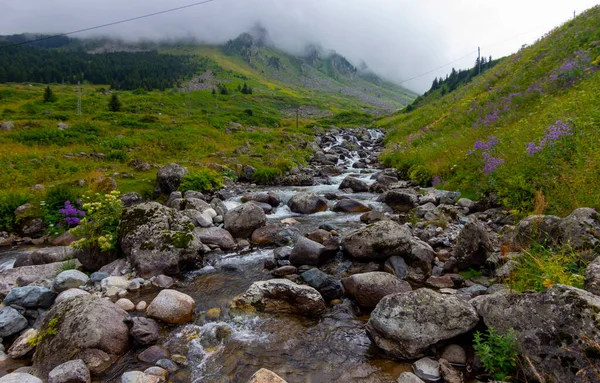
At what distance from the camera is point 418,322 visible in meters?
4.90

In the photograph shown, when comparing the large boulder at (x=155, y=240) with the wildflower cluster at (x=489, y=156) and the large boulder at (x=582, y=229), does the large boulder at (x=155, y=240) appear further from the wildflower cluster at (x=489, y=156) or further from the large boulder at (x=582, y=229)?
the wildflower cluster at (x=489, y=156)

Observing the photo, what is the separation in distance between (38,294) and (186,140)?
24.6 meters

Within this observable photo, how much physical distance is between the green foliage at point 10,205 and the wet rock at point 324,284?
11961mm

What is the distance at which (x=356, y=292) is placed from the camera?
6.66 metres

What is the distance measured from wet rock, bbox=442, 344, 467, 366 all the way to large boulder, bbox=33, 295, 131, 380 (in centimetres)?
528

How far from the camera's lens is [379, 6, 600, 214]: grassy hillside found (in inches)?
324

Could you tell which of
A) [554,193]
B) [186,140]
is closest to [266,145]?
[186,140]

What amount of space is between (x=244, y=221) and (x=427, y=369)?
796 cm

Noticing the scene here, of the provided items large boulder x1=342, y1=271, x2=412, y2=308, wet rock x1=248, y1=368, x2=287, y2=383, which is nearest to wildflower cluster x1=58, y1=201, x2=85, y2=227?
wet rock x1=248, y1=368, x2=287, y2=383

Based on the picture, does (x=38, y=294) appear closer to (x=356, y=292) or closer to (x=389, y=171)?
(x=356, y=292)

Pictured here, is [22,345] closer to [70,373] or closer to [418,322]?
[70,373]

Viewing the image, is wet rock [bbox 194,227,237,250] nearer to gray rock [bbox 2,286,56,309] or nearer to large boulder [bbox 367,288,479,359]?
gray rock [bbox 2,286,56,309]

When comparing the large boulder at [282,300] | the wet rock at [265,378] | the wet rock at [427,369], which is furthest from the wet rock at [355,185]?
the wet rock at [265,378]

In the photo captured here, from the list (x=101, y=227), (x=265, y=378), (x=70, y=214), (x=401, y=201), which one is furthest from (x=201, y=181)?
(x=265, y=378)
